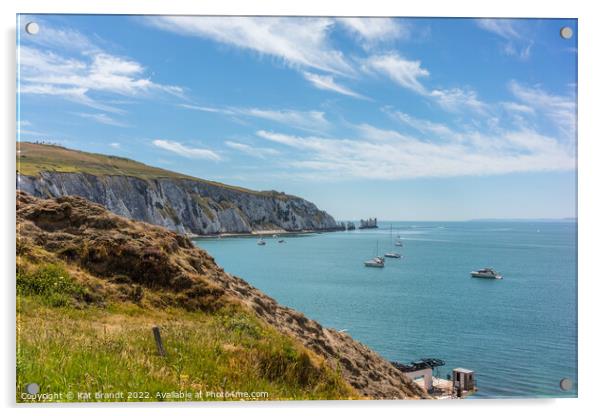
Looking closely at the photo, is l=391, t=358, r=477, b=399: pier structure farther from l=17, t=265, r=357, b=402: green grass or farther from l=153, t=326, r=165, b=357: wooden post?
l=153, t=326, r=165, b=357: wooden post

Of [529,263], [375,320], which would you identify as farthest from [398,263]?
[375,320]

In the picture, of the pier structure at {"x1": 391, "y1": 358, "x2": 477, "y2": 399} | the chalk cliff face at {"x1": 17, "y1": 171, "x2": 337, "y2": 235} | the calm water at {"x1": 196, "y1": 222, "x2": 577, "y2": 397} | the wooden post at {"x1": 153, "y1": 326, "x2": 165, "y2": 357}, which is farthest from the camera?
the chalk cliff face at {"x1": 17, "y1": 171, "x2": 337, "y2": 235}

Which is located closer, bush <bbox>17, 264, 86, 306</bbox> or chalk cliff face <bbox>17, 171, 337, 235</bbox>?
bush <bbox>17, 264, 86, 306</bbox>

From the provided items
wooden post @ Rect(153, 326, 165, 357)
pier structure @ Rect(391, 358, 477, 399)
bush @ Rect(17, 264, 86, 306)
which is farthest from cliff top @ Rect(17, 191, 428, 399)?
pier structure @ Rect(391, 358, 477, 399)

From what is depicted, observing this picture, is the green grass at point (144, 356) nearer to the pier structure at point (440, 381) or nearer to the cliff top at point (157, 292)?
the cliff top at point (157, 292)

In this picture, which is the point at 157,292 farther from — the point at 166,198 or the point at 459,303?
the point at 459,303

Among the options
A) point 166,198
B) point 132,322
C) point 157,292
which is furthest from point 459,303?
point 132,322

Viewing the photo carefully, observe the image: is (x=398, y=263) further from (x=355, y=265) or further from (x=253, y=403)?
(x=253, y=403)

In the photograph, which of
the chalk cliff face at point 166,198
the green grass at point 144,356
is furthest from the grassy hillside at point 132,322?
the chalk cliff face at point 166,198
